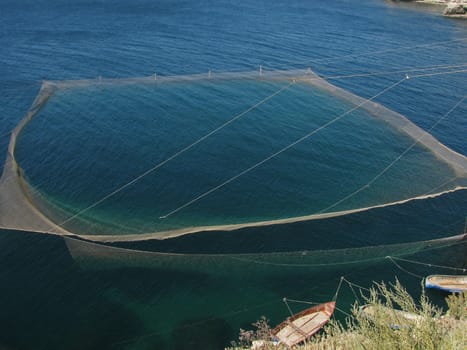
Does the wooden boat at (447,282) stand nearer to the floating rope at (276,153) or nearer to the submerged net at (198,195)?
the submerged net at (198,195)

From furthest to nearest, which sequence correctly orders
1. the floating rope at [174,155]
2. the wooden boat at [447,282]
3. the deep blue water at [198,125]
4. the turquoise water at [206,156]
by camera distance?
the turquoise water at [206,156], the floating rope at [174,155], the wooden boat at [447,282], the deep blue water at [198,125]

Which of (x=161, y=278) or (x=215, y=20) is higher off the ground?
(x=215, y=20)

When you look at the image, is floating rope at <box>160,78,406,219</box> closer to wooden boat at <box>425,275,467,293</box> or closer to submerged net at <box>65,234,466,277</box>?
submerged net at <box>65,234,466,277</box>

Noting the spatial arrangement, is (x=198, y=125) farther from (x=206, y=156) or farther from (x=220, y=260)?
(x=220, y=260)

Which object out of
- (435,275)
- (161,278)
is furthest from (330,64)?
Result: (161,278)

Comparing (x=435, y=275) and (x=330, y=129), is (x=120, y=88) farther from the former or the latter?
(x=435, y=275)

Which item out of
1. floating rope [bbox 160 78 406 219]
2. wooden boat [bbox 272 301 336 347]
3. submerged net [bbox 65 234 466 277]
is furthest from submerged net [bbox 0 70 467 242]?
wooden boat [bbox 272 301 336 347]

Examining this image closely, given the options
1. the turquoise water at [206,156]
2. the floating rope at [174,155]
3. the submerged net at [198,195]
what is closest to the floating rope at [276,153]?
the submerged net at [198,195]
